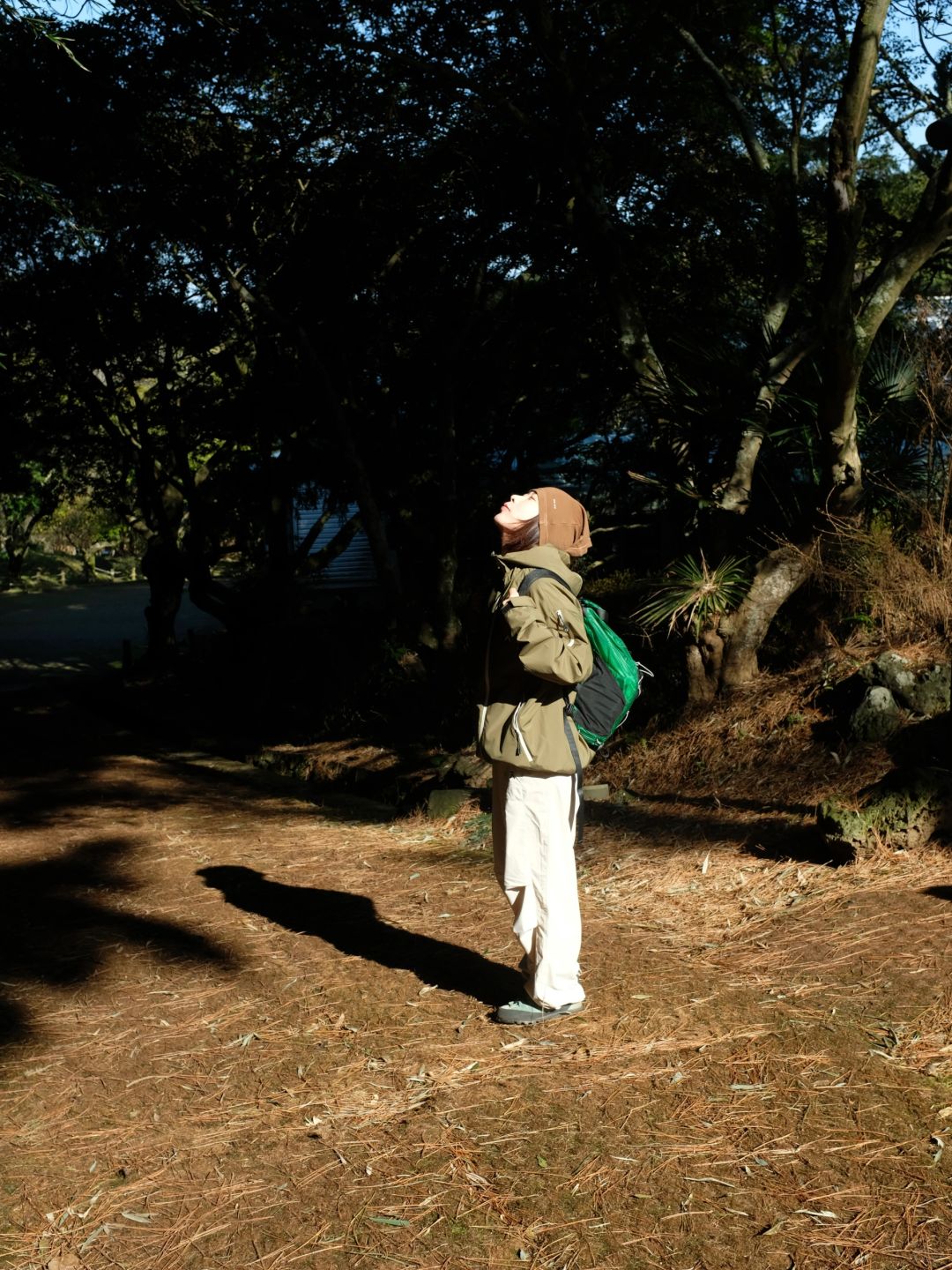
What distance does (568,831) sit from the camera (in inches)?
189

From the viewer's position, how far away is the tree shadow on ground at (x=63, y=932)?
5823 mm

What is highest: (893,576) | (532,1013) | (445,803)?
(893,576)

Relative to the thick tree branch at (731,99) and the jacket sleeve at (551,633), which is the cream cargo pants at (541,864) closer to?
the jacket sleeve at (551,633)

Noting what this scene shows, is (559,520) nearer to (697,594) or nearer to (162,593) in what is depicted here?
(697,594)

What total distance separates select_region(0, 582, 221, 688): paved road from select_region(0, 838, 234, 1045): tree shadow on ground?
1230 cm

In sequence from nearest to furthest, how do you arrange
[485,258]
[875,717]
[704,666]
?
[875,717] → [704,666] → [485,258]

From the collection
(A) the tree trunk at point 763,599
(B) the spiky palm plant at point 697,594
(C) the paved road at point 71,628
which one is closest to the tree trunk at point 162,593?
(C) the paved road at point 71,628

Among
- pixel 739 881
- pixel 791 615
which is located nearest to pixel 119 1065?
pixel 739 881

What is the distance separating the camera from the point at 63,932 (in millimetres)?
6617

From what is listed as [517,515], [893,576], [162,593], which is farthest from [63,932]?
[162,593]

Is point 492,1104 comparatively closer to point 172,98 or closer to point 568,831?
point 568,831

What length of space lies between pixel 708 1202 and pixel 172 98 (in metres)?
11.4

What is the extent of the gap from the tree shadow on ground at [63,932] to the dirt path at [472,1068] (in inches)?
1.0

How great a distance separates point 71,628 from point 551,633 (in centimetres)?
2508
